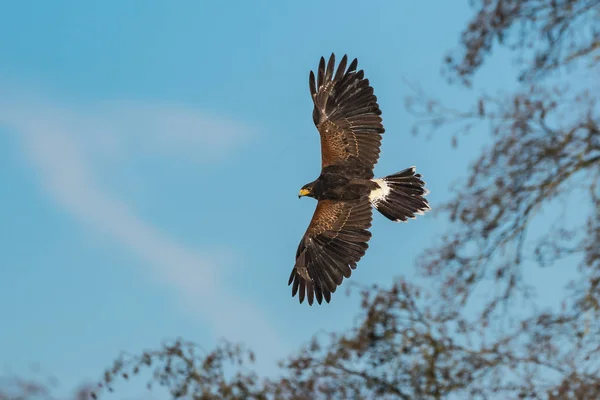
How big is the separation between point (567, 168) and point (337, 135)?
161 inches

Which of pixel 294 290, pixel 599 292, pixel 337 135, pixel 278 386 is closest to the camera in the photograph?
pixel 294 290

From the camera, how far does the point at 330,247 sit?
6988 mm

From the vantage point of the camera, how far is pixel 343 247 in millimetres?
6949

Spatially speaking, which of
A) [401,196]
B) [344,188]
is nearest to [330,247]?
[344,188]

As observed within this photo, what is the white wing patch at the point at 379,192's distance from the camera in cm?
708

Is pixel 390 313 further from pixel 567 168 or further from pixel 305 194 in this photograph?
pixel 567 168

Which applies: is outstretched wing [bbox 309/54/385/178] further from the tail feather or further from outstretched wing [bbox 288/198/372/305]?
outstretched wing [bbox 288/198/372/305]

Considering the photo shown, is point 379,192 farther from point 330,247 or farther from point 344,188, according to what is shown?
point 330,247

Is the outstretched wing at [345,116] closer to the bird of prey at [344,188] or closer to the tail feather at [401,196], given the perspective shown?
the bird of prey at [344,188]

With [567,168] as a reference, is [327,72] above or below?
below

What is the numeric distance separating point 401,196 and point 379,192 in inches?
8.6

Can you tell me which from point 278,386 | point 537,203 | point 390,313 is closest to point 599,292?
point 537,203

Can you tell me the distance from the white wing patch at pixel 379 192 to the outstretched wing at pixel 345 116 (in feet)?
0.36

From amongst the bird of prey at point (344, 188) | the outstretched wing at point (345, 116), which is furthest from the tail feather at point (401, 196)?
the outstretched wing at point (345, 116)
